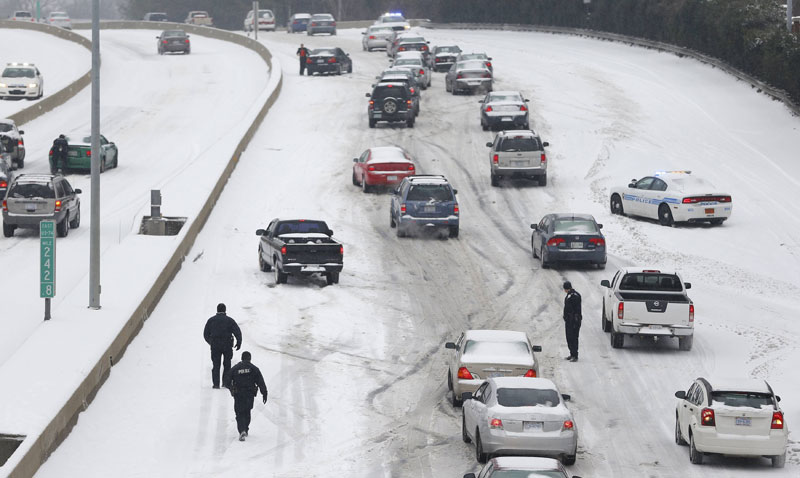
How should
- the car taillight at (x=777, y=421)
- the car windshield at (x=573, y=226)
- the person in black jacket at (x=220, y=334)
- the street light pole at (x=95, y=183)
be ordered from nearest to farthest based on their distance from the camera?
the car taillight at (x=777, y=421) → the person in black jacket at (x=220, y=334) → the street light pole at (x=95, y=183) → the car windshield at (x=573, y=226)

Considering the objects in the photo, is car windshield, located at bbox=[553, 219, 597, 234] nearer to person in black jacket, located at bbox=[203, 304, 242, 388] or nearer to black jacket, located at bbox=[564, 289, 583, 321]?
black jacket, located at bbox=[564, 289, 583, 321]

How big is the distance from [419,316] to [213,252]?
7.75m

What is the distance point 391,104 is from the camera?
53.0 meters

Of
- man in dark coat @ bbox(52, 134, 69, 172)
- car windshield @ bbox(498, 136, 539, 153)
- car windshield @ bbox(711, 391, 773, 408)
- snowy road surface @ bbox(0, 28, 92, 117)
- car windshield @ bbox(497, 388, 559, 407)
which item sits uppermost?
car windshield @ bbox(711, 391, 773, 408)

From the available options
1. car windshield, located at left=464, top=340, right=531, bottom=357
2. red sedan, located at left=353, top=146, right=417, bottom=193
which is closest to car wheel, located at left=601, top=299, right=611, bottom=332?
car windshield, located at left=464, top=340, right=531, bottom=357

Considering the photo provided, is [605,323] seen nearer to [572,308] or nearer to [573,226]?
[572,308]

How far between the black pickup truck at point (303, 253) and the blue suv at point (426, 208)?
4.96 meters

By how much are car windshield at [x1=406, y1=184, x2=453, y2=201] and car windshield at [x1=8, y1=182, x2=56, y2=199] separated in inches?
373

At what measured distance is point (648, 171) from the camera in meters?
45.7

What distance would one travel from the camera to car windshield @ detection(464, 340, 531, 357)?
21906 millimetres

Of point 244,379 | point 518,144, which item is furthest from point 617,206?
point 244,379

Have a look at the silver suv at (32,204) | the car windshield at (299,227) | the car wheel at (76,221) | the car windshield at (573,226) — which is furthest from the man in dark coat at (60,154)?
the car windshield at (573,226)

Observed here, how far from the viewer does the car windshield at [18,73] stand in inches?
2527

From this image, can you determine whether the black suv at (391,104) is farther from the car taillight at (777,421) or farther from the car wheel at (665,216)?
the car taillight at (777,421)
